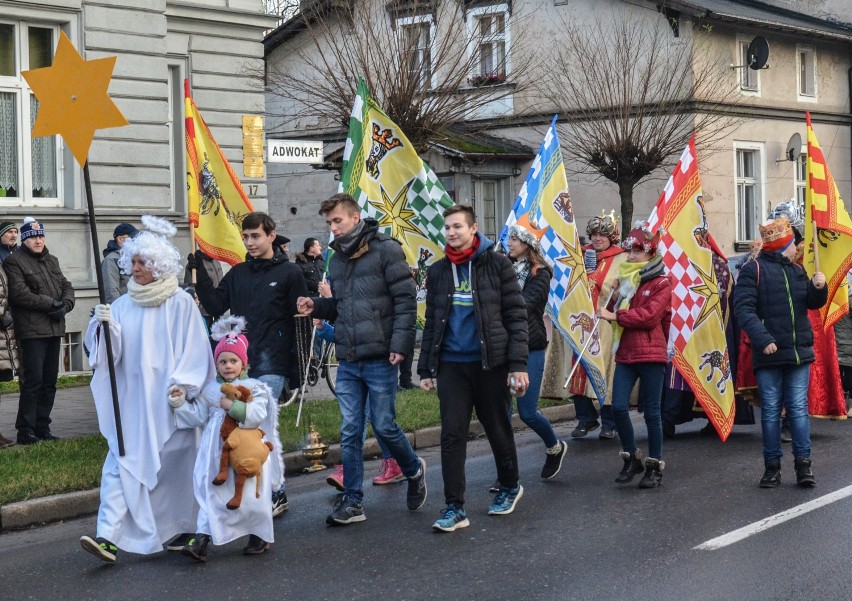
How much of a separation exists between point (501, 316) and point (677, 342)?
2.91 metres

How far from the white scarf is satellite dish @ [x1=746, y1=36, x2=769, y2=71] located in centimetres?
2400

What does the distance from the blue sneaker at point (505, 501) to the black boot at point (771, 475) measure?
1903 millimetres

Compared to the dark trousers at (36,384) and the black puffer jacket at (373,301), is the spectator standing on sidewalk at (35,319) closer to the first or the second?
the dark trousers at (36,384)

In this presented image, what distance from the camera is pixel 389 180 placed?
997 cm

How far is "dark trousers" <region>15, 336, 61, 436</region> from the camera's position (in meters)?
10.7

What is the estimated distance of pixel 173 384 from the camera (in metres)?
6.96

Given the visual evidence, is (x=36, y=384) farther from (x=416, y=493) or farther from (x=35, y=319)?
(x=416, y=493)

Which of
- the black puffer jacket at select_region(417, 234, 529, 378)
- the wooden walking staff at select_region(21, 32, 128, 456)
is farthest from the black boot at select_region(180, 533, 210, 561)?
the wooden walking staff at select_region(21, 32, 128, 456)

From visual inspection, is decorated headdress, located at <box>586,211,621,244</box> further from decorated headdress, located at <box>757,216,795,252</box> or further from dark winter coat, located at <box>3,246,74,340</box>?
dark winter coat, located at <box>3,246,74,340</box>

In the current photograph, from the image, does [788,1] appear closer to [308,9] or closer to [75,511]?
[308,9]

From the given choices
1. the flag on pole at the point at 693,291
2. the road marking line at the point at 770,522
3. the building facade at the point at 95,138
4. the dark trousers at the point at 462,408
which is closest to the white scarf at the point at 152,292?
the dark trousers at the point at 462,408

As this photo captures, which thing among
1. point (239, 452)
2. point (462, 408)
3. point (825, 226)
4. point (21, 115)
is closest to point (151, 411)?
point (239, 452)

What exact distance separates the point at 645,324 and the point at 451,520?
223cm

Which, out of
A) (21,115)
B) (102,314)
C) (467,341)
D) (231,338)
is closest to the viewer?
(102,314)
